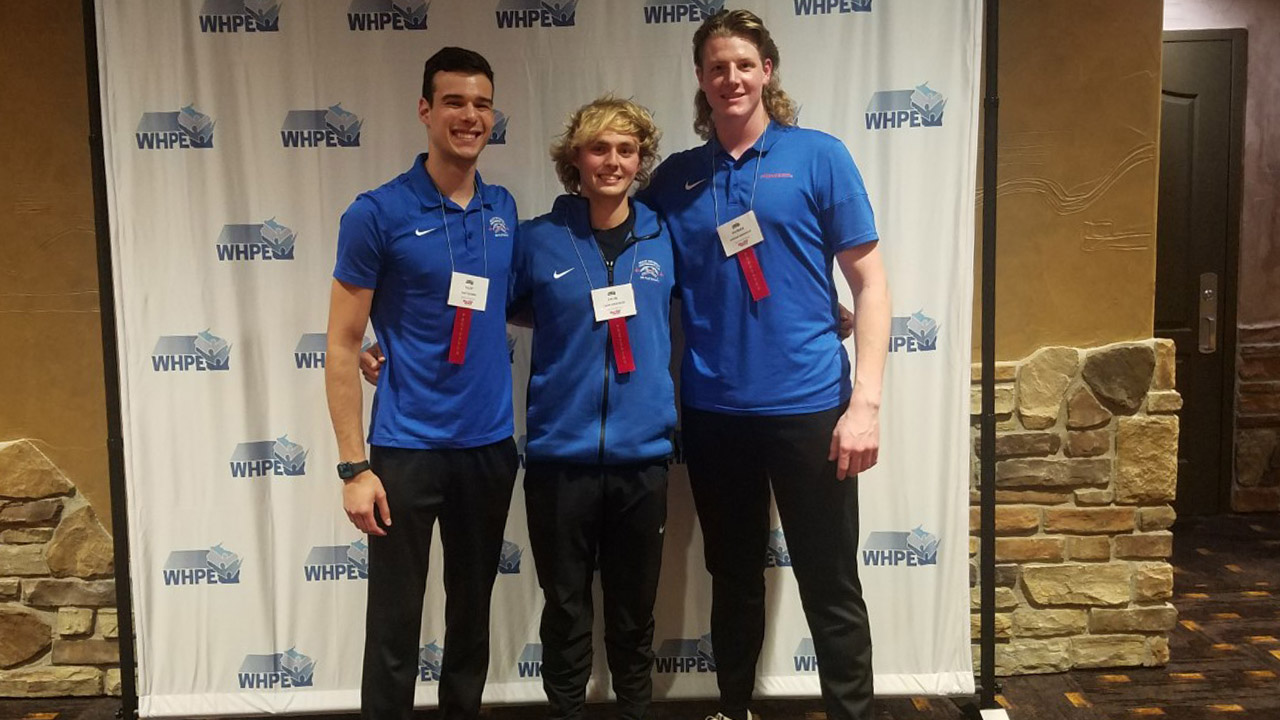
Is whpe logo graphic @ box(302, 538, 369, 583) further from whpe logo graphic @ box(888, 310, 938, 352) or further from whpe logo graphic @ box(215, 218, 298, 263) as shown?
whpe logo graphic @ box(888, 310, 938, 352)

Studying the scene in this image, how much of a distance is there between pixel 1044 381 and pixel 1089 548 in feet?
1.73

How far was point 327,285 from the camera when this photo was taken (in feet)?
8.22

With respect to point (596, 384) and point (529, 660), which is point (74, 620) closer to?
point (529, 660)

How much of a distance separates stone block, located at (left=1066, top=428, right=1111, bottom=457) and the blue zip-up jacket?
1.30 metres

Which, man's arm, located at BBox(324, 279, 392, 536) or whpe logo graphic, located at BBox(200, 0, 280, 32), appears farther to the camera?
whpe logo graphic, located at BBox(200, 0, 280, 32)

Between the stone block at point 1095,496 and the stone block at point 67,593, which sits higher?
the stone block at point 1095,496

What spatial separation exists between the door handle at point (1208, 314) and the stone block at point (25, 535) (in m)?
4.58

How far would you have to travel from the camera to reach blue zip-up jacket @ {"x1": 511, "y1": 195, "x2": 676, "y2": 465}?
210 centimetres

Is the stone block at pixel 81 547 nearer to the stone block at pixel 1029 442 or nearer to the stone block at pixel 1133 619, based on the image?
the stone block at pixel 1029 442

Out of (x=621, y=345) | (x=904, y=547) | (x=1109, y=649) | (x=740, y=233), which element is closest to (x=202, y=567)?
(x=621, y=345)

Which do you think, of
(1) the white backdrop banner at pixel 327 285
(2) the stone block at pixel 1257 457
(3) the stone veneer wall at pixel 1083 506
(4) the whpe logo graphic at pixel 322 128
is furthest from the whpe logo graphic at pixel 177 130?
(2) the stone block at pixel 1257 457

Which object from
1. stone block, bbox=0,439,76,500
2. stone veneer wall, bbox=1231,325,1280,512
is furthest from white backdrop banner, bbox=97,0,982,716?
stone veneer wall, bbox=1231,325,1280,512

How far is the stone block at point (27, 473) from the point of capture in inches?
103

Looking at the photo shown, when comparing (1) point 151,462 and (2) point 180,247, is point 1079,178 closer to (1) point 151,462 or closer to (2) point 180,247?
(2) point 180,247
